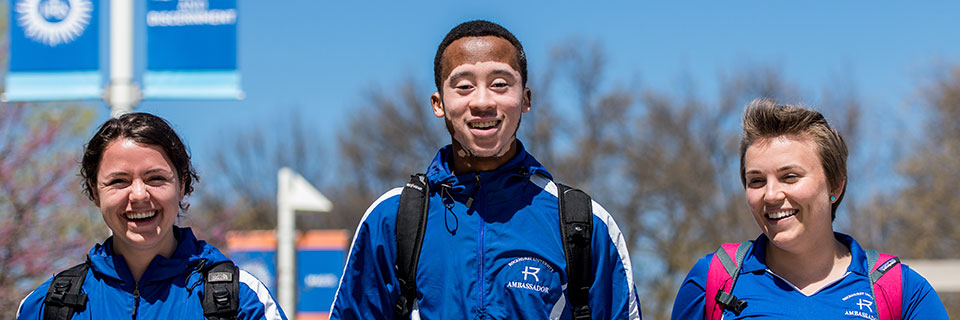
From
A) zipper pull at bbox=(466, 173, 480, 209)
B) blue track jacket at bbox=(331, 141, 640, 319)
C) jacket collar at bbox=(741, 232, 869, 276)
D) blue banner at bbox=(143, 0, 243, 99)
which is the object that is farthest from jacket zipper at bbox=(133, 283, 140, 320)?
blue banner at bbox=(143, 0, 243, 99)

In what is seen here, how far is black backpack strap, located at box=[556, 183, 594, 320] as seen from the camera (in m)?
3.87

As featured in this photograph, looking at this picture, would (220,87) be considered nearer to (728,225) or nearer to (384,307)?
(384,307)

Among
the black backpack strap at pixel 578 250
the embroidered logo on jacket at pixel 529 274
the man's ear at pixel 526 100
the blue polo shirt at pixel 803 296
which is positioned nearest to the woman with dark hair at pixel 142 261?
the embroidered logo on jacket at pixel 529 274

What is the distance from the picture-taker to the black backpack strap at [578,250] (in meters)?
3.87

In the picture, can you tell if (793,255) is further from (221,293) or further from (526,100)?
(221,293)

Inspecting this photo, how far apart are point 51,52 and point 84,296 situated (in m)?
5.39

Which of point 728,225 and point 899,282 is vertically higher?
point 899,282

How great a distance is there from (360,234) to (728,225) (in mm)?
26711

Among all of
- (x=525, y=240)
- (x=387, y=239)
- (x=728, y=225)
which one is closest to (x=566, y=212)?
(x=525, y=240)

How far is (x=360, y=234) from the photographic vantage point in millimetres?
3984

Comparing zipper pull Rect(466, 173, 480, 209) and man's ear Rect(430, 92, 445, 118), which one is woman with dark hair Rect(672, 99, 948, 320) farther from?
man's ear Rect(430, 92, 445, 118)

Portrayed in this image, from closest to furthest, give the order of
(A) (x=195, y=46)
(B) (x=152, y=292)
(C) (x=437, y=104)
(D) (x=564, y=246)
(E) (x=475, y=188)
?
(B) (x=152, y=292) → (D) (x=564, y=246) → (E) (x=475, y=188) → (C) (x=437, y=104) → (A) (x=195, y=46)

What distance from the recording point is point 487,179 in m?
4.06

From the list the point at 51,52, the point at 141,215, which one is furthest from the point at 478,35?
the point at 51,52
